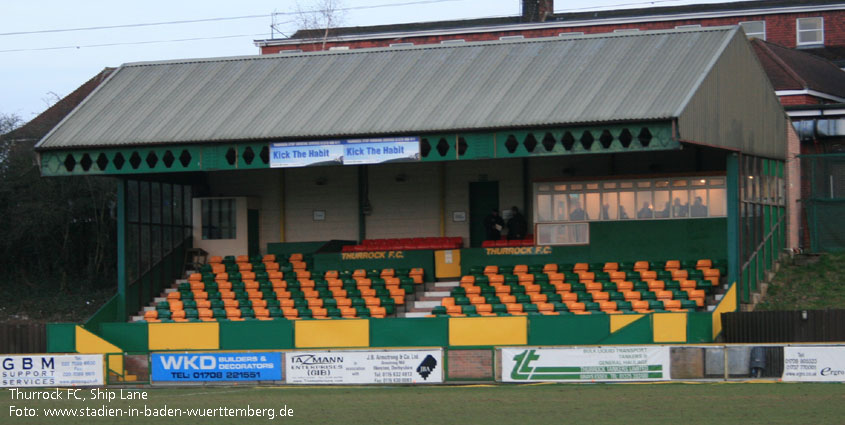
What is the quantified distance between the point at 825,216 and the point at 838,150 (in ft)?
9.15

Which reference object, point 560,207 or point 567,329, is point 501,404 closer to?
point 567,329

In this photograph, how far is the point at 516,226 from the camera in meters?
38.4

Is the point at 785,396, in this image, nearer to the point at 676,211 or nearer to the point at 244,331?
the point at 676,211

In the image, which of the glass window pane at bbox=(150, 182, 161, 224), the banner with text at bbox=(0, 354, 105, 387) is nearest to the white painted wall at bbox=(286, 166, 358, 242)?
the glass window pane at bbox=(150, 182, 161, 224)

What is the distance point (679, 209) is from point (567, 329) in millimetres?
6586

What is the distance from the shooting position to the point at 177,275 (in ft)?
137

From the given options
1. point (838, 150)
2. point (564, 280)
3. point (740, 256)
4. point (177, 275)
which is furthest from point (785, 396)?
point (177, 275)

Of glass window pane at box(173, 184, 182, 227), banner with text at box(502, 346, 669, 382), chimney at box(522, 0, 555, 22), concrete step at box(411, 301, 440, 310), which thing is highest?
chimney at box(522, 0, 555, 22)

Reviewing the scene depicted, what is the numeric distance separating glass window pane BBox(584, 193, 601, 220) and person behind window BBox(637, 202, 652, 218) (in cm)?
124

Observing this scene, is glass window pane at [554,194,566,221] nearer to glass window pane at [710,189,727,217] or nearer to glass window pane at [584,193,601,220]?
glass window pane at [584,193,601,220]

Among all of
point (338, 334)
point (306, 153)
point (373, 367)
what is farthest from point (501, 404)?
point (306, 153)

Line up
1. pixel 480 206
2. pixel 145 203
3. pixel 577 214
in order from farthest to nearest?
pixel 480 206 < pixel 145 203 < pixel 577 214

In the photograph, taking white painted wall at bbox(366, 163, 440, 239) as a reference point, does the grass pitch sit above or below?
below

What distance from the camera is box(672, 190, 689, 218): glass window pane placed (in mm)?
35406
